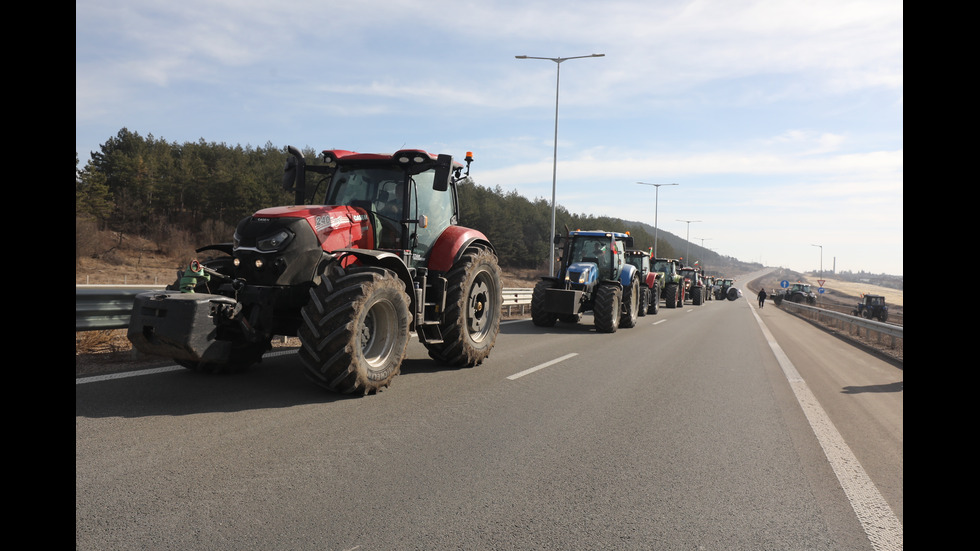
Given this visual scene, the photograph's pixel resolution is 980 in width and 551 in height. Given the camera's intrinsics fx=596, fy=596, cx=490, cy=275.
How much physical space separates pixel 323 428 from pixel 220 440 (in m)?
0.73

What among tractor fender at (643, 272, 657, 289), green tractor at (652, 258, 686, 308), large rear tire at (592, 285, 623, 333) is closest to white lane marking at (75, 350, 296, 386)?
large rear tire at (592, 285, 623, 333)

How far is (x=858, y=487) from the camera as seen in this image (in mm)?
3840

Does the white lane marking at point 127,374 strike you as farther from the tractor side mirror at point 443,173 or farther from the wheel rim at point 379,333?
the tractor side mirror at point 443,173

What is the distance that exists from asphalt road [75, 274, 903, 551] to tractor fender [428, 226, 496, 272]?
1.38 metres

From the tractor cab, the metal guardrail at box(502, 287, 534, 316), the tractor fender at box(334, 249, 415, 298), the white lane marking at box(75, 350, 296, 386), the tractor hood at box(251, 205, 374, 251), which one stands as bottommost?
the white lane marking at box(75, 350, 296, 386)

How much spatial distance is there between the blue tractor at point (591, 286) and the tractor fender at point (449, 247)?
6.77 metres

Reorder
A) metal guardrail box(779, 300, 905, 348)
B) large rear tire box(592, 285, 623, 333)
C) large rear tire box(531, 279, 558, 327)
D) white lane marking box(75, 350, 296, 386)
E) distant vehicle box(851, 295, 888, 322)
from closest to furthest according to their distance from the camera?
white lane marking box(75, 350, 296, 386) → metal guardrail box(779, 300, 905, 348) → large rear tire box(592, 285, 623, 333) → large rear tire box(531, 279, 558, 327) → distant vehicle box(851, 295, 888, 322)

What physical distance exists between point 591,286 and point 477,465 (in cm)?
1200

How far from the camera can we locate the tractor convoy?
5250mm

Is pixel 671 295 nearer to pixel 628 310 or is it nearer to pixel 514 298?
pixel 514 298

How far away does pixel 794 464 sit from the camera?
4.28 metres

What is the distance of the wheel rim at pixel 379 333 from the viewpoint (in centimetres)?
600

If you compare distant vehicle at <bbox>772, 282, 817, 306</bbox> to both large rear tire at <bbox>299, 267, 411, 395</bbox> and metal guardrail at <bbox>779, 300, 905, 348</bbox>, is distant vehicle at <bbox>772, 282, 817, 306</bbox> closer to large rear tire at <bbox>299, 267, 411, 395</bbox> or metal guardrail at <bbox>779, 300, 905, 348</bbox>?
metal guardrail at <bbox>779, 300, 905, 348</bbox>
